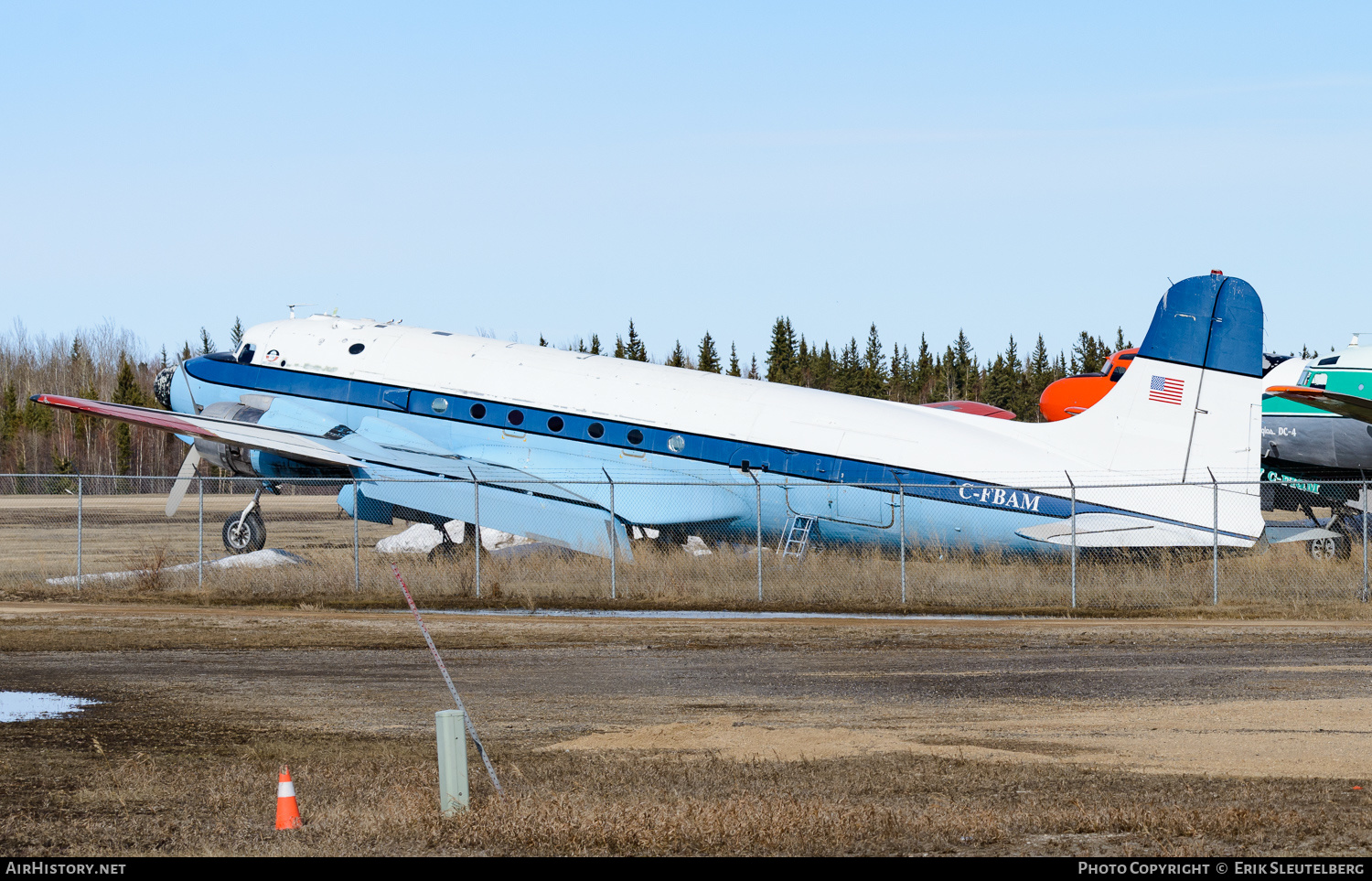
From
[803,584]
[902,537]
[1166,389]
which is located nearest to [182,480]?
[803,584]

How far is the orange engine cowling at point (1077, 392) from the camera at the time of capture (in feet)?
108

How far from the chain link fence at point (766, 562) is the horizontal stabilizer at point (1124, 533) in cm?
17

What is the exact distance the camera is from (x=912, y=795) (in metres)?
9.55

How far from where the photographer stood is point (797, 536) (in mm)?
24812

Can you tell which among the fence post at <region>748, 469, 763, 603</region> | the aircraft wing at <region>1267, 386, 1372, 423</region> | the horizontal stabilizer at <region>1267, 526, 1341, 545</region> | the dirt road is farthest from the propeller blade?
the horizontal stabilizer at <region>1267, 526, 1341, 545</region>

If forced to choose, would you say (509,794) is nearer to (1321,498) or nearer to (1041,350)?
(1321,498)

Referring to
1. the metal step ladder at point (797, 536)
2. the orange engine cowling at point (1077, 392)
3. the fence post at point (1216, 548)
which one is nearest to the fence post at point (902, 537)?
the metal step ladder at point (797, 536)

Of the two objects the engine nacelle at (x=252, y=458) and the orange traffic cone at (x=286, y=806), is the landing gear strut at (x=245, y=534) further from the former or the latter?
the orange traffic cone at (x=286, y=806)

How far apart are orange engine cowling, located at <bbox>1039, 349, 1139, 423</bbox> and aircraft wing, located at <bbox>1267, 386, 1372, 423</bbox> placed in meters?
6.22

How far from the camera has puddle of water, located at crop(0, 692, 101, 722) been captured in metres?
12.9

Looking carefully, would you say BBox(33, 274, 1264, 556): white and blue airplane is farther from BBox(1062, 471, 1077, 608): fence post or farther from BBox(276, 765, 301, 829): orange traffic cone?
BBox(276, 765, 301, 829): orange traffic cone

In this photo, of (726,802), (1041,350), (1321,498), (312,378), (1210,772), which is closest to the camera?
(726,802)

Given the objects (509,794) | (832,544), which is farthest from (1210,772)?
(832,544)

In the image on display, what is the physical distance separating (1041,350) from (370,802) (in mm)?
125794
